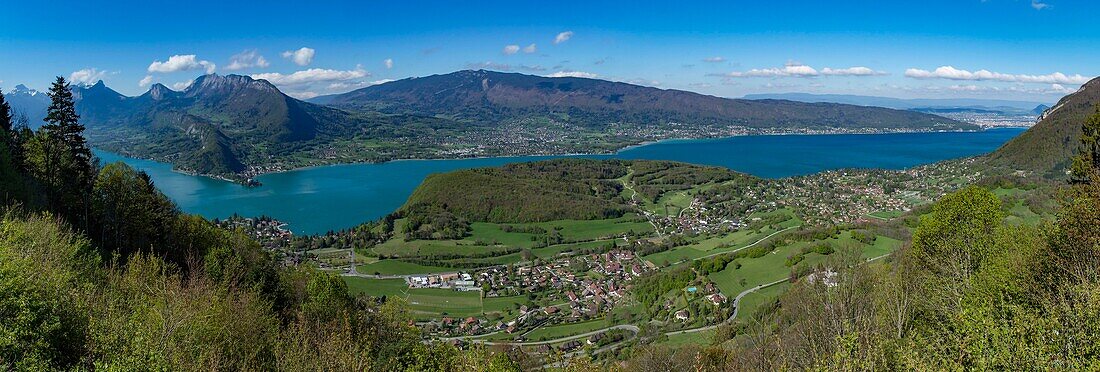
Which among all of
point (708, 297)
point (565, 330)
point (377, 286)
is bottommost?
point (377, 286)

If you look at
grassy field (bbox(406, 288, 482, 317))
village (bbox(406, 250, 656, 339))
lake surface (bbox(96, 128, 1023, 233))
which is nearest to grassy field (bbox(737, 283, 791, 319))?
village (bbox(406, 250, 656, 339))

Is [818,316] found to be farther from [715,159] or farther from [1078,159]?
[715,159]

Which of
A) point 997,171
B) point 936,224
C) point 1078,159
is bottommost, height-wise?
point 997,171

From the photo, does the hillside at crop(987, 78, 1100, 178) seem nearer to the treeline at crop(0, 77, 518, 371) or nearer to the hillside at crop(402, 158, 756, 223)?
the hillside at crop(402, 158, 756, 223)

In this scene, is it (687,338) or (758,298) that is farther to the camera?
(758,298)

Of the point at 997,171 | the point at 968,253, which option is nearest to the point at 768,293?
the point at 968,253

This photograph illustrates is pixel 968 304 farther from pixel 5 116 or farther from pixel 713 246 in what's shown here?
pixel 713 246

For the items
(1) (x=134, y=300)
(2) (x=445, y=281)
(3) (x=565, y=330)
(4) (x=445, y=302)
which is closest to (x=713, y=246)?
(3) (x=565, y=330)
